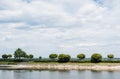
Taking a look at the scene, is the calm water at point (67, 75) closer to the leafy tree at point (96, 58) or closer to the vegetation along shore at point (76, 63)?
the vegetation along shore at point (76, 63)

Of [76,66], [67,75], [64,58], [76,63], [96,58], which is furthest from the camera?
[64,58]

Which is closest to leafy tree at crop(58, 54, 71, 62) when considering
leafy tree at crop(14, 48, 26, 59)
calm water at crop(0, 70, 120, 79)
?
calm water at crop(0, 70, 120, 79)

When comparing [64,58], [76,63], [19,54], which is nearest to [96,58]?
[76,63]

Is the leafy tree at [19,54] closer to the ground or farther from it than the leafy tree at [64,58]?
farther from it

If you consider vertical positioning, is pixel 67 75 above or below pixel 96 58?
below

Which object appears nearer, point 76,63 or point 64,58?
point 76,63

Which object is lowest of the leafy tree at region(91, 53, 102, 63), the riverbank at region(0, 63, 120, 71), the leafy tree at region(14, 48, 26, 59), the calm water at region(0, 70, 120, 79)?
the calm water at region(0, 70, 120, 79)

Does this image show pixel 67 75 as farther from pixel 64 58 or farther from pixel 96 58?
pixel 64 58

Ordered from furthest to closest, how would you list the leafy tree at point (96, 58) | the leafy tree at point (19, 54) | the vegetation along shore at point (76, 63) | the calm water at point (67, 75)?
the leafy tree at point (19, 54) → the leafy tree at point (96, 58) → the vegetation along shore at point (76, 63) → the calm water at point (67, 75)

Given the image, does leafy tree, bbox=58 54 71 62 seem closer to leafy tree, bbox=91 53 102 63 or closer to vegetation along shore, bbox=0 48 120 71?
vegetation along shore, bbox=0 48 120 71

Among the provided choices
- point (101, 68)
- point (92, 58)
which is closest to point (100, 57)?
point (92, 58)

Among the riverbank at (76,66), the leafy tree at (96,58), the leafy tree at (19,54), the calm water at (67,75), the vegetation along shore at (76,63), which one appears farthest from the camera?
the leafy tree at (19,54)

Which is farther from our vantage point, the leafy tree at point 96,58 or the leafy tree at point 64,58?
the leafy tree at point 64,58

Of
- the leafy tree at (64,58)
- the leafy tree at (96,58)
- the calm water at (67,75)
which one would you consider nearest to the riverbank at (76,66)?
the leafy tree at (96,58)
